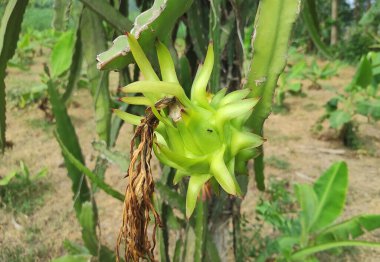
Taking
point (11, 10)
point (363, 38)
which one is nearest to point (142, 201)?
point (11, 10)

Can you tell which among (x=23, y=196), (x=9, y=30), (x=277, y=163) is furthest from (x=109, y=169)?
(x=9, y=30)

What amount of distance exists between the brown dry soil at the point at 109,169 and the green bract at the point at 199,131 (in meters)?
0.80

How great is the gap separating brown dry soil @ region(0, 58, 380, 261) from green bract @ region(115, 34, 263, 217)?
0.80 m

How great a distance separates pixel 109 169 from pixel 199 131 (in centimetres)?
163

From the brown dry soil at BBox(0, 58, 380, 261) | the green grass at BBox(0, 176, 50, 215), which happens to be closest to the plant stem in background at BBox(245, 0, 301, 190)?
the brown dry soil at BBox(0, 58, 380, 261)

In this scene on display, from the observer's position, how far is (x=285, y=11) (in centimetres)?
45

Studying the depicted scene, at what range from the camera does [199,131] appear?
1.38 ft

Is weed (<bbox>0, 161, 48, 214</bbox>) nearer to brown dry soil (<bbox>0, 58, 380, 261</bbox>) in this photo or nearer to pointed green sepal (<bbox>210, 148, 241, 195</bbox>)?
brown dry soil (<bbox>0, 58, 380, 261</bbox>)

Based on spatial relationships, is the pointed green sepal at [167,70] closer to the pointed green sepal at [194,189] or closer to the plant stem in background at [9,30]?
the pointed green sepal at [194,189]

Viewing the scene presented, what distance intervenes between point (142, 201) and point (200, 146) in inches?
3.0

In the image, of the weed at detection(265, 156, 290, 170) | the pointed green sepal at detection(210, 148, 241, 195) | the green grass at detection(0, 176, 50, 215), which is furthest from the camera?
the weed at detection(265, 156, 290, 170)

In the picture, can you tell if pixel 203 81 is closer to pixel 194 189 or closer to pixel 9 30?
pixel 194 189

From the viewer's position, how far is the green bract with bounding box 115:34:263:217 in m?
0.41

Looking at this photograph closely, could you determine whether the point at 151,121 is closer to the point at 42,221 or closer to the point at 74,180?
the point at 74,180
